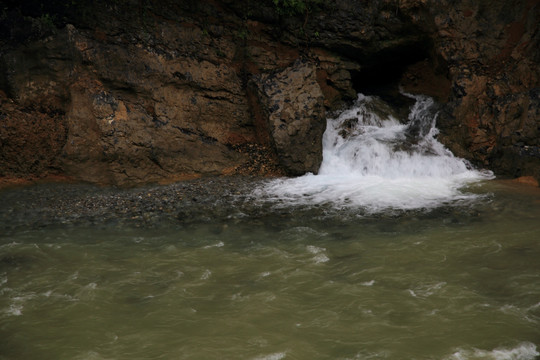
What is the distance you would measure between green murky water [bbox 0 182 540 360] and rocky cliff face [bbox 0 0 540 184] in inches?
126

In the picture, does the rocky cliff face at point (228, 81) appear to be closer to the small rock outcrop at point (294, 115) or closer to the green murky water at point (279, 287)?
the small rock outcrop at point (294, 115)

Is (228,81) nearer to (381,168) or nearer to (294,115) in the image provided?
(294,115)

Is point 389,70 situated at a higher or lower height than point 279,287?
higher

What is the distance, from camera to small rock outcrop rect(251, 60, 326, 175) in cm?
1012

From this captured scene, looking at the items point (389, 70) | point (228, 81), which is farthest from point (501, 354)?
point (389, 70)

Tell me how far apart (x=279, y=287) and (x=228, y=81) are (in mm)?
7314

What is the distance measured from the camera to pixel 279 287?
15.3ft

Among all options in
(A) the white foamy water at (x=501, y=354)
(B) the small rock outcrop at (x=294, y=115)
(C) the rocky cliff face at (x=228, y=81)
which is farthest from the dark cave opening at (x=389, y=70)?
(A) the white foamy water at (x=501, y=354)

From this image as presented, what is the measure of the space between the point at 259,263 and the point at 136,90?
6491 mm

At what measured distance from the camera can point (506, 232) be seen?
19.6 feet

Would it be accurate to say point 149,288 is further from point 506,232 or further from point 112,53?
point 112,53

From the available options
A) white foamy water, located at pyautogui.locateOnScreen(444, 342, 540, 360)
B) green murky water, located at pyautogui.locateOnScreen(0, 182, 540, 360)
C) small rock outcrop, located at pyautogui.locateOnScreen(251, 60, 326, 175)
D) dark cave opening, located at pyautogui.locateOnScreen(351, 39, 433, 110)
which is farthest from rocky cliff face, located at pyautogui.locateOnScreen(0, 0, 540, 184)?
white foamy water, located at pyautogui.locateOnScreen(444, 342, 540, 360)

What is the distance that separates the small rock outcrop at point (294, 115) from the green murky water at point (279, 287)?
326 cm

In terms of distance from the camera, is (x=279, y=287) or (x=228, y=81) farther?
(x=228, y=81)
